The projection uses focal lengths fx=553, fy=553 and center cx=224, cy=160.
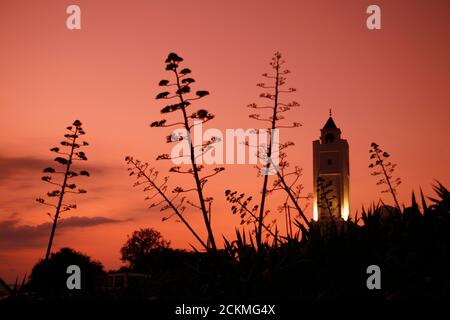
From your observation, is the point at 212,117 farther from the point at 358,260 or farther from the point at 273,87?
the point at 358,260

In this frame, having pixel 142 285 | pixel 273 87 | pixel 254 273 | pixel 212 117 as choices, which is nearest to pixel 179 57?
pixel 212 117

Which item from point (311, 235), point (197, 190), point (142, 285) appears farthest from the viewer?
point (197, 190)

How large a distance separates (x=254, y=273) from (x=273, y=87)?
55.3ft

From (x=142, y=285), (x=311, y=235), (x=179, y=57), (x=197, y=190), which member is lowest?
(x=142, y=285)

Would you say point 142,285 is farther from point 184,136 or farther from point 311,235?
point 184,136

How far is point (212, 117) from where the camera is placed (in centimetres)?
1752

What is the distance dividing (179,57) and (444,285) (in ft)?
41.2

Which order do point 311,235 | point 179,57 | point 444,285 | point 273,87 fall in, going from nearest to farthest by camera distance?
point 444,285, point 311,235, point 179,57, point 273,87

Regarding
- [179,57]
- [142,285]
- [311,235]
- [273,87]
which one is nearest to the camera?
[311,235]
